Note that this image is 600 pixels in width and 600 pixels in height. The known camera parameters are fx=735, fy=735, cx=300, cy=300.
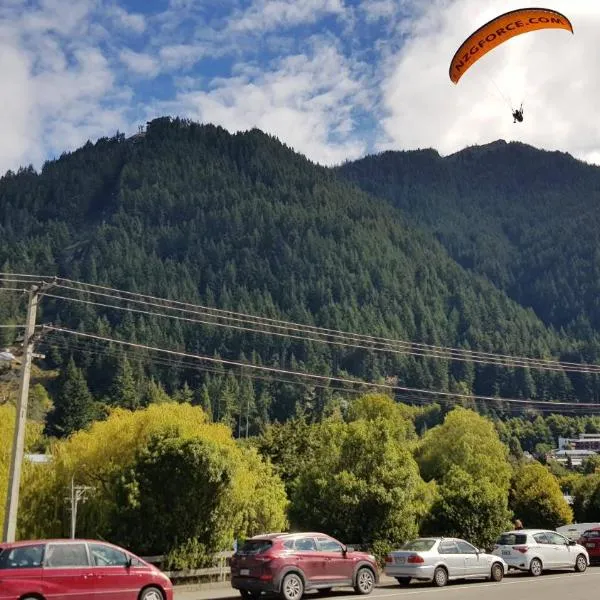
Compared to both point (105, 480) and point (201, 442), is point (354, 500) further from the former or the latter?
point (105, 480)

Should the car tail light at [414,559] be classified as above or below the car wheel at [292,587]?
above

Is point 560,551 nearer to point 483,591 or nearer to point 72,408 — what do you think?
point 483,591

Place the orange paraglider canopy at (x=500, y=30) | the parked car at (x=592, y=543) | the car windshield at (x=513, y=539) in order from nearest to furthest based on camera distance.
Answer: the car windshield at (x=513, y=539) → the orange paraglider canopy at (x=500, y=30) → the parked car at (x=592, y=543)

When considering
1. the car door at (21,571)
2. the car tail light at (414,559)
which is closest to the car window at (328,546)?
the car tail light at (414,559)

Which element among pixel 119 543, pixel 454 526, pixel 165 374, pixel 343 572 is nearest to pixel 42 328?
pixel 119 543

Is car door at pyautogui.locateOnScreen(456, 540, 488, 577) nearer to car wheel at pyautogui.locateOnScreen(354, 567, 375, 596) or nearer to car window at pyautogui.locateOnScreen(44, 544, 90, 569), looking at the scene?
car wheel at pyautogui.locateOnScreen(354, 567, 375, 596)

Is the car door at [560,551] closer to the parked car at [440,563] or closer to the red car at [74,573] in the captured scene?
the parked car at [440,563]
